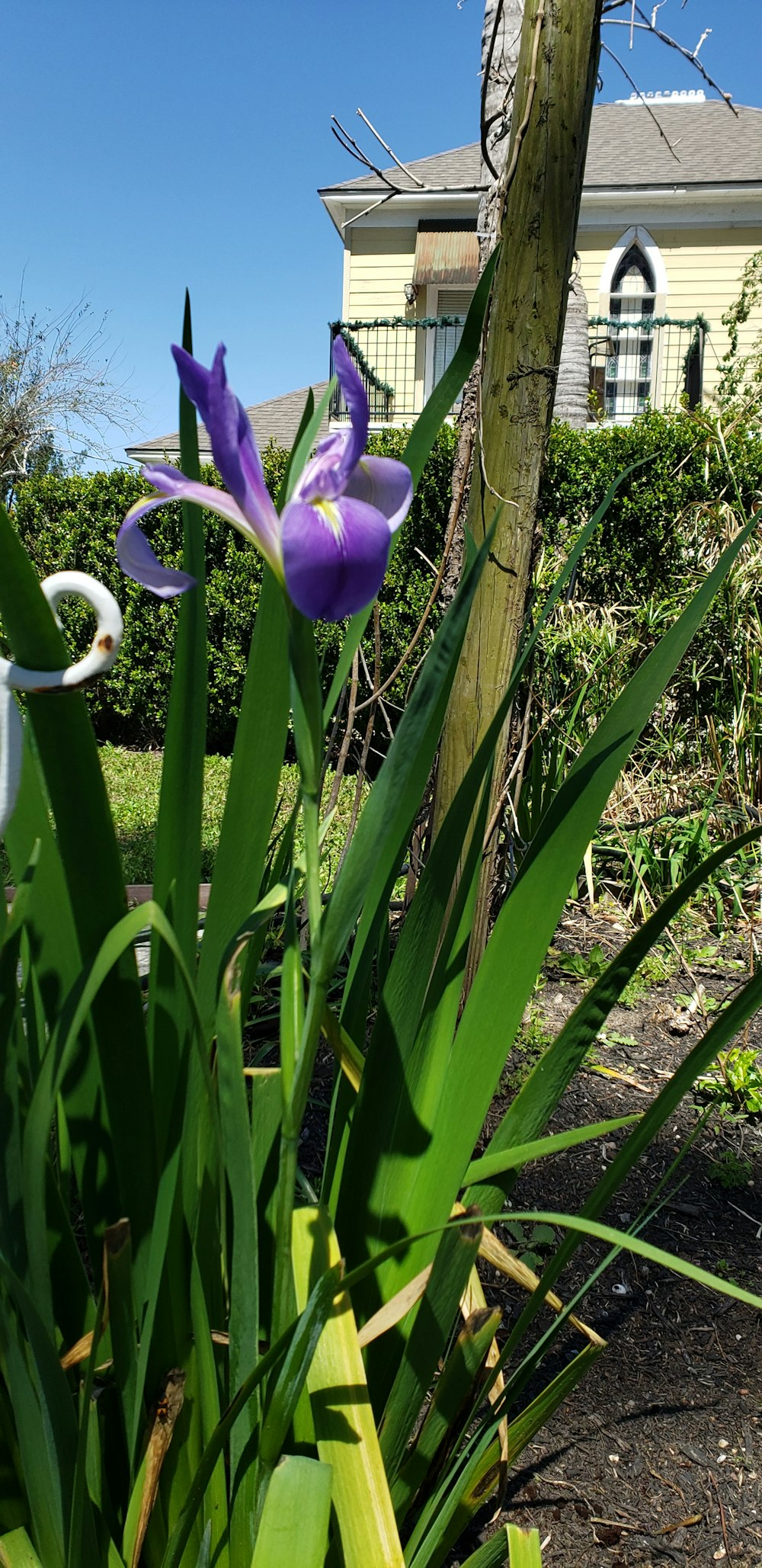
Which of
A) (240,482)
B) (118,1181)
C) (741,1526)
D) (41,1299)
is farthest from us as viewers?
(741,1526)

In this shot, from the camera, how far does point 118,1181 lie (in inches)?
31.0

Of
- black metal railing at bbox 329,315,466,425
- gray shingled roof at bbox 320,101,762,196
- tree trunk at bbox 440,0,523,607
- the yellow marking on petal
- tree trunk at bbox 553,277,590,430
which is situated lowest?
the yellow marking on petal

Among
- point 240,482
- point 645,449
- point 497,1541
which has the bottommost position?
point 497,1541

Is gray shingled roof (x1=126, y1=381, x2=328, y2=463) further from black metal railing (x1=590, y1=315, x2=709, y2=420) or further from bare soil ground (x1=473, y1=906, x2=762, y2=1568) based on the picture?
bare soil ground (x1=473, y1=906, x2=762, y2=1568)

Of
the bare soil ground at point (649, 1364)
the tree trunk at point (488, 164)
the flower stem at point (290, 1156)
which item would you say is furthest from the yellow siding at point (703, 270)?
the flower stem at point (290, 1156)

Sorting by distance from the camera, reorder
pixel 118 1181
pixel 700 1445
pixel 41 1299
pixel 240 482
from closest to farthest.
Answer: pixel 240 482 → pixel 41 1299 → pixel 118 1181 → pixel 700 1445

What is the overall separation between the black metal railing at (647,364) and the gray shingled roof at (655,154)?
160 centimetres

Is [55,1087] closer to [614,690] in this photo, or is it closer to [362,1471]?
[362,1471]

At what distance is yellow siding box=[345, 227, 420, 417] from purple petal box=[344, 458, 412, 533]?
12.9m

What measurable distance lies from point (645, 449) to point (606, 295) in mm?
7894

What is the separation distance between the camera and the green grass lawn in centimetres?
425

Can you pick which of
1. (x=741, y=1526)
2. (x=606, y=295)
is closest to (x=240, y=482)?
(x=741, y=1526)

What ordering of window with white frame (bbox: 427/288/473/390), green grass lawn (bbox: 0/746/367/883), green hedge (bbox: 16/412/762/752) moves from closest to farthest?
green grass lawn (bbox: 0/746/367/883) < green hedge (bbox: 16/412/762/752) < window with white frame (bbox: 427/288/473/390)

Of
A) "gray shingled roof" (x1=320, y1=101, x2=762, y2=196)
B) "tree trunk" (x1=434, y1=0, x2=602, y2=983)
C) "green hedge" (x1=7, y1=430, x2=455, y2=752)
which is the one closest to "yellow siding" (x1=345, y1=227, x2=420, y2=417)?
"gray shingled roof" (x1=320, y1=101, x2=762, y2=196)
